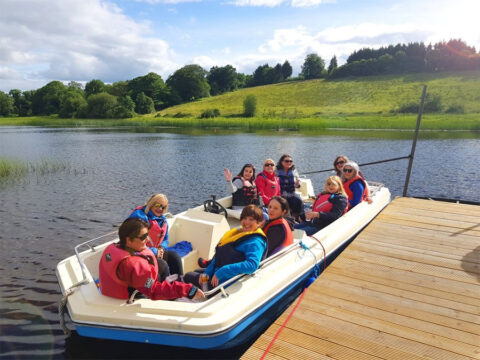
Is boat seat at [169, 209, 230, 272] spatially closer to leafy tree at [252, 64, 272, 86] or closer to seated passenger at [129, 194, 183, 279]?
seated passenger at [129, 194, 183, 279]

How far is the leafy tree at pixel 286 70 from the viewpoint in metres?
104

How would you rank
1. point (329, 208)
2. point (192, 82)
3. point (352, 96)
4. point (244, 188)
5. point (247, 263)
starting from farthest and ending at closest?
point (192, 82)
point (352, 96)
point (244, 188)
point (329, 208)
point (247, 263)

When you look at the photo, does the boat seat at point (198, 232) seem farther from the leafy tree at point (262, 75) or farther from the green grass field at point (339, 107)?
the leafy tree at point (262, 75)

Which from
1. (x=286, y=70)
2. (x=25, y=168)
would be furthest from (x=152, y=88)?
(x=25, y=168)

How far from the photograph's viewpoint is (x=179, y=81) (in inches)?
3401

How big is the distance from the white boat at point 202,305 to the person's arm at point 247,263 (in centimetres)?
10

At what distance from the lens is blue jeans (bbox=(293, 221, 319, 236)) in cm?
571

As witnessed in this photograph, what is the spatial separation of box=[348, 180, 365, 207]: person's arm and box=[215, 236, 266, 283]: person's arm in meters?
3.58

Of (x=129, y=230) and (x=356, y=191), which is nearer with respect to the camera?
(x=129, y=230)

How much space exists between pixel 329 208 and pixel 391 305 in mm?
2201

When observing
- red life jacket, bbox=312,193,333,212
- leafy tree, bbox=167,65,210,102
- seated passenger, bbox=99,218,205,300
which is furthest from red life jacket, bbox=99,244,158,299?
leafy tree, bbox=167,65,210,102

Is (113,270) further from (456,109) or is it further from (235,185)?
(456,109)

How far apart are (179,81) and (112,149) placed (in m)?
66.3

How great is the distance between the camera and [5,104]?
87938 mm
